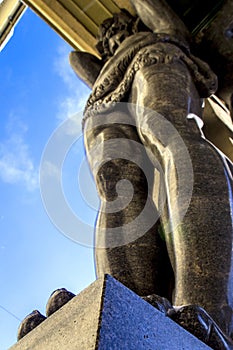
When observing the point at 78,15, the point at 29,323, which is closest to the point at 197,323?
the point at 29,323

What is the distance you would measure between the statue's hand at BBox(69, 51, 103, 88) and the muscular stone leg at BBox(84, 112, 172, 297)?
1.85 ft

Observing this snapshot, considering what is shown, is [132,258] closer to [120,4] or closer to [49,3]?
[120,4]

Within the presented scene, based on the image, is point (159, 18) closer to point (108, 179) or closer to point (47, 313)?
point (108, 179)

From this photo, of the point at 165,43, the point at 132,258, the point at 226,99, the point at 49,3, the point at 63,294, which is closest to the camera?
the point at 63,294

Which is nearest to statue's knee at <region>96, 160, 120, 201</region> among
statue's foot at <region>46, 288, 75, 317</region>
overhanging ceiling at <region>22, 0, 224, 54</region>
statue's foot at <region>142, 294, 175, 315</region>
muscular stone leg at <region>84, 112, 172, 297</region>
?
muscular stone leg at <region>84, 112, 172, 297</region>

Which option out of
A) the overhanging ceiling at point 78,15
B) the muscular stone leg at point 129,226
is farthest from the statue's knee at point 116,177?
the overhanging ceiling at point 78,15

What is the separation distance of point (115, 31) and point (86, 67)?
0.51 feet

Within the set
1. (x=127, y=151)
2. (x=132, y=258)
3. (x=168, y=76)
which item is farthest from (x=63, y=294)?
(x=168, y=76)

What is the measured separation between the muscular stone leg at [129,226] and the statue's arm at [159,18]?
48 cm

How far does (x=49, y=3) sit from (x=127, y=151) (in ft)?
4.10

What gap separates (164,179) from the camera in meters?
1.22

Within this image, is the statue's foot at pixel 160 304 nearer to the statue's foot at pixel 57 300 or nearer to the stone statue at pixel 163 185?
the stone statue at pixel 163 185

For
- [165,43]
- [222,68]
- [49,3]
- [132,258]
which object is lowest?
[132,258]

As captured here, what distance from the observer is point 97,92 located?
1659 mm
